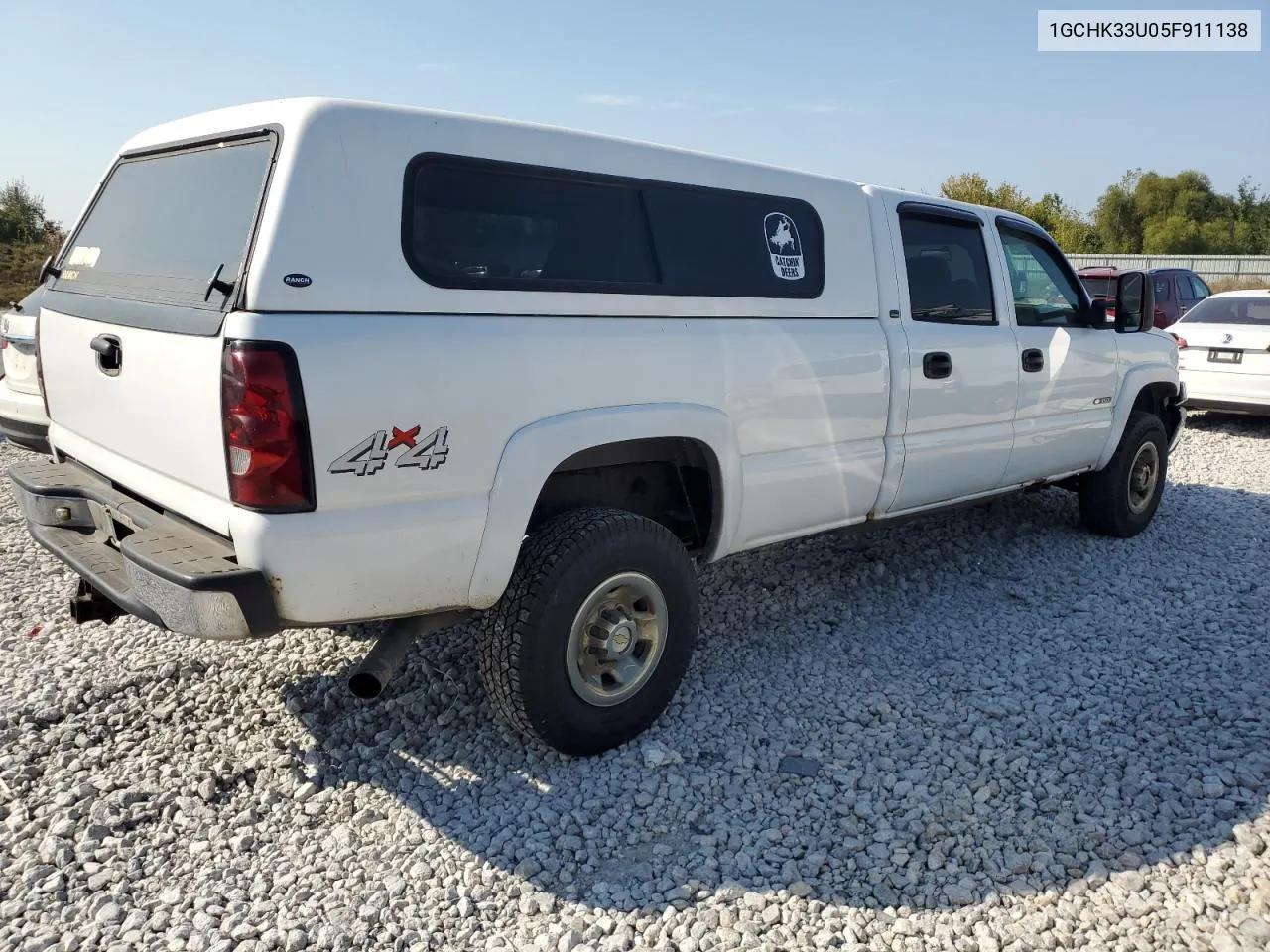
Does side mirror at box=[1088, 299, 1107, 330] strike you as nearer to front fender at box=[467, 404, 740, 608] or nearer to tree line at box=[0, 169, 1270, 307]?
front fender at box=[467, 404, 740, 608]

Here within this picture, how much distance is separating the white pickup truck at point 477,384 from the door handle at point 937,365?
1cm

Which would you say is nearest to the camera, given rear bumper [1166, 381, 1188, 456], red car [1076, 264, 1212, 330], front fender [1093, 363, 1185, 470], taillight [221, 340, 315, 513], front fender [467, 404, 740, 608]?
taillight [221, 340, 315, 513]

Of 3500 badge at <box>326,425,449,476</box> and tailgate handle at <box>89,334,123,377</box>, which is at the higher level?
tailgate handle at <box>89,334,123,377</box>

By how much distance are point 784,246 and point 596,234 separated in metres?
0.95

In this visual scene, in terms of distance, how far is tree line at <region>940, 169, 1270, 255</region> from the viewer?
159 ft

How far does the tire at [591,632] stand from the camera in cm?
312

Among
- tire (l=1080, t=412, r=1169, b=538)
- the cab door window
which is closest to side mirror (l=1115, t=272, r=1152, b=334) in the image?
the cab door window

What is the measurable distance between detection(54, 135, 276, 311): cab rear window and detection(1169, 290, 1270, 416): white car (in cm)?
928

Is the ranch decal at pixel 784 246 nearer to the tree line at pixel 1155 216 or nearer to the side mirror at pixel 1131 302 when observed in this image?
the side mirror at pixel 1131 302

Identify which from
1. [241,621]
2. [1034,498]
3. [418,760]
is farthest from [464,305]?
[1034,498]

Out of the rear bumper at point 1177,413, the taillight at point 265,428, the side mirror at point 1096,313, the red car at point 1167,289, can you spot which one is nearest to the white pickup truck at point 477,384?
the taillight at point 265,428

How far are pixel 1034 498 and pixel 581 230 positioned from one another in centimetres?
502

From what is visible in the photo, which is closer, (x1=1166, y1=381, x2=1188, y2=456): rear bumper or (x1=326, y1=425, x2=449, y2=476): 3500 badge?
(x1=326, y1=425, x2=449, y2=476): 3500 badge

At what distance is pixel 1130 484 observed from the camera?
614cm
